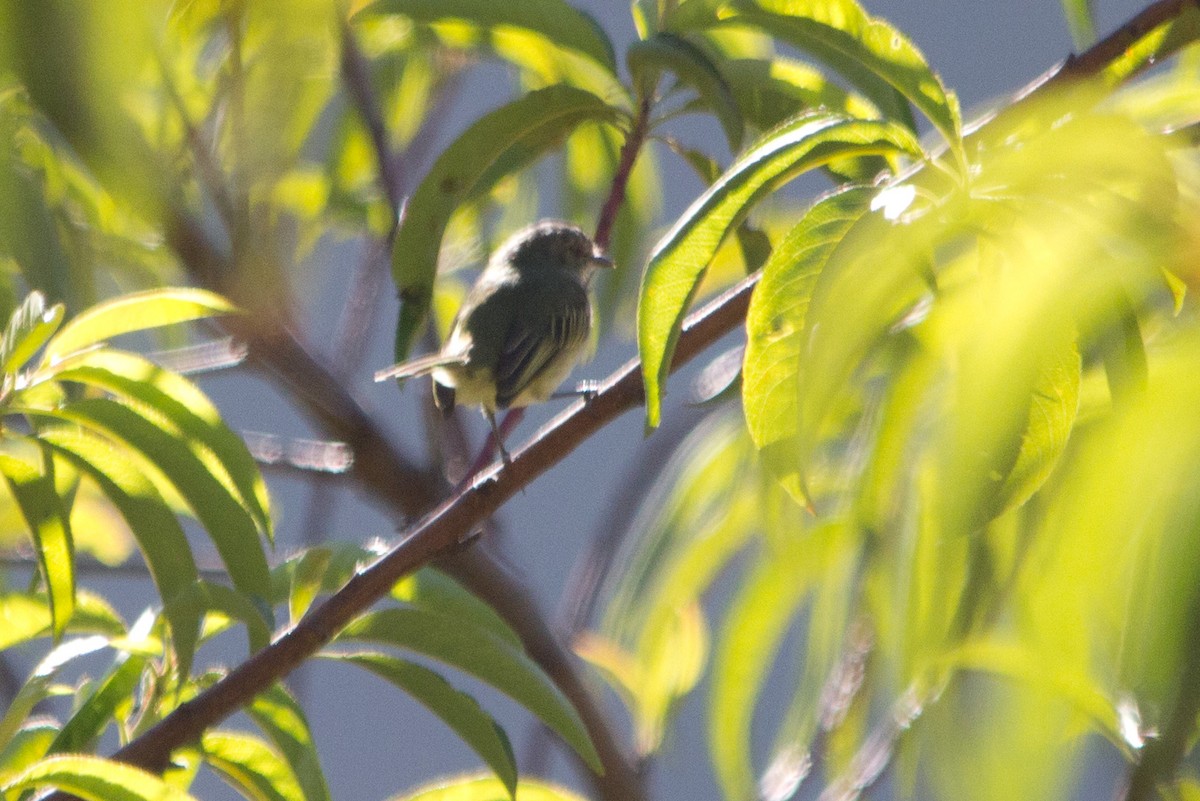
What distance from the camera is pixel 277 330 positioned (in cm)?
185

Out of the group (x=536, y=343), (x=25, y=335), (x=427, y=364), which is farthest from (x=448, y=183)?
(x=536, y=343)

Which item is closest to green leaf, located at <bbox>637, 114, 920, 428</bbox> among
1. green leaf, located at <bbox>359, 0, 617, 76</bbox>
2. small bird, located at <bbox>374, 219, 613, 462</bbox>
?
green leaf, located at <bbox>359, 0, 617, 76</bbox>

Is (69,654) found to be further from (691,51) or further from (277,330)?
(691,51)

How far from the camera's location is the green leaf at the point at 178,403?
128cm

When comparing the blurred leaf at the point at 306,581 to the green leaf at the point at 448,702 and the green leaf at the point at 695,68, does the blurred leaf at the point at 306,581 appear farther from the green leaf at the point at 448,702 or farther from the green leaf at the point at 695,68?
the green leaf at the point at 695,68

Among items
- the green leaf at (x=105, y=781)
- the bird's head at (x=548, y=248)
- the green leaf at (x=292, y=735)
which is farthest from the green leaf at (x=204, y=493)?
the bird's head at (x=548, y=248)

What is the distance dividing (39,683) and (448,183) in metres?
0.69

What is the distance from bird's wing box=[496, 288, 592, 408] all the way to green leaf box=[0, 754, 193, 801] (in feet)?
7.02

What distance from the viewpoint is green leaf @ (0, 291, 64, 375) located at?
1207 mm

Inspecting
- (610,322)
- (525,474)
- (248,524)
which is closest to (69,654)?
(248,524)

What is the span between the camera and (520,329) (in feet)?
12.0

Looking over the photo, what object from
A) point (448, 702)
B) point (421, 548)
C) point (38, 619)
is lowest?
point (448, 702)

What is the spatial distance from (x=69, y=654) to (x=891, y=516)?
0.87 meters

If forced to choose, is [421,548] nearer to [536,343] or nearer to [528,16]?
[528,16]
